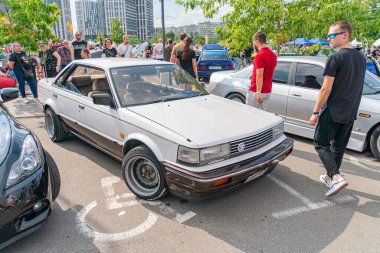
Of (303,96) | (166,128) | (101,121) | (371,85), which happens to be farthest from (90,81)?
(371,85)

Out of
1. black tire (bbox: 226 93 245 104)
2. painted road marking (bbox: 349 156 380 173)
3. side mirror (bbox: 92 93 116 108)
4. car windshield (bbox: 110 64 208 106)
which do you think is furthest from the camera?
black tire (bbox: 226 93 245 104)

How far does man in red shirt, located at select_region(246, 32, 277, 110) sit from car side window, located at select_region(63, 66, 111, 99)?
2.18m

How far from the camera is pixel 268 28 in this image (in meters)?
7.48

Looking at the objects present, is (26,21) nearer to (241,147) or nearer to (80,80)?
(80,80)

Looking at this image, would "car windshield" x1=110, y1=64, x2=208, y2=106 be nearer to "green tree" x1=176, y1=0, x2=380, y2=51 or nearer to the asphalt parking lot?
the asphalt parking lot

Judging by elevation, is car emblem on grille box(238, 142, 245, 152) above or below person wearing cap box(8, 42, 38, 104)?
below

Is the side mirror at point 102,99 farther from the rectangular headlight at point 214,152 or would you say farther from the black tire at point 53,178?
the rectangular headlight at point 214,152

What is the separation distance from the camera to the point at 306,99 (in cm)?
508

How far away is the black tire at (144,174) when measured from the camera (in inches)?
125

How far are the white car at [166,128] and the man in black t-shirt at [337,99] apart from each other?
45cm

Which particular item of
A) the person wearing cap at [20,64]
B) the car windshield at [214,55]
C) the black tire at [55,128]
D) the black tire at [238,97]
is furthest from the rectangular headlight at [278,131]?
the car windshield at [214,55]

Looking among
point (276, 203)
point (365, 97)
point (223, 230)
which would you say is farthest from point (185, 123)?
point (365, 97)

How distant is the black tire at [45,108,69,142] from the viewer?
16.7 ft

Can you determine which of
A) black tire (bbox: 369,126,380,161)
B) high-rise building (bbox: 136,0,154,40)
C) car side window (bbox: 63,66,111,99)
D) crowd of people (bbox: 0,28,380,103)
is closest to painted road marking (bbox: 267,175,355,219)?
black tire (bbox: 369,126,380,161)
